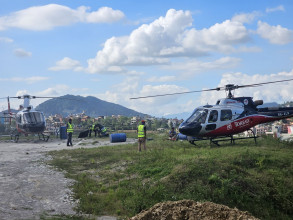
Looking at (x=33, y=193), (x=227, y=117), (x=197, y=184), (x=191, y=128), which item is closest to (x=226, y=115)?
(x=227, y=117)

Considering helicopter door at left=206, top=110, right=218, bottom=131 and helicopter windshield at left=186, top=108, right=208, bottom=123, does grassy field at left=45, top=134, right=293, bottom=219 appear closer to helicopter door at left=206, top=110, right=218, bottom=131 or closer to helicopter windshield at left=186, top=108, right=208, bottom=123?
helicopter door at left=206, top=110, right=218, bottom=131

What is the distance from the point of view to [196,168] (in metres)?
10.3

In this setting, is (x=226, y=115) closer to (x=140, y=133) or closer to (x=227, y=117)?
(x=227, y=117)

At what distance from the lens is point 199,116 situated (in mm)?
17422

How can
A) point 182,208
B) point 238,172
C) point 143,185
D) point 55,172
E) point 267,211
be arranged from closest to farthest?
point 182,208 → point 267,211 → point 143,185 → point 238,172 → point 55,172

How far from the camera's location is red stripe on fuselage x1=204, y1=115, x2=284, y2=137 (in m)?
17.6

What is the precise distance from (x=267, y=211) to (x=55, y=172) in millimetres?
8196

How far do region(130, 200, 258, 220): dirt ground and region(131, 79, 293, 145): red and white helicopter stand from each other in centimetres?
1100

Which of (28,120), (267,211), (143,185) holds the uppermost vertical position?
(28,120)

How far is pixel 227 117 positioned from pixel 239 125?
861 mm

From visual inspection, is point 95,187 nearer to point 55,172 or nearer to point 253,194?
point 55,172

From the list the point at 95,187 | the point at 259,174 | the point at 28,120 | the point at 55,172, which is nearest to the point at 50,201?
the point at 95,187

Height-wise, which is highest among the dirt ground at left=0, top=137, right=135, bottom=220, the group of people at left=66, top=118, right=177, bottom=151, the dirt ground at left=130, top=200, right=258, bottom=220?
the group of people at left=66, top=118, right=177, bottom=151

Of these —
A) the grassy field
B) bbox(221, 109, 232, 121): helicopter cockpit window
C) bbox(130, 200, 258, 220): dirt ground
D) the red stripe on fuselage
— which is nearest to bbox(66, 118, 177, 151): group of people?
the red stripe on fuselage
